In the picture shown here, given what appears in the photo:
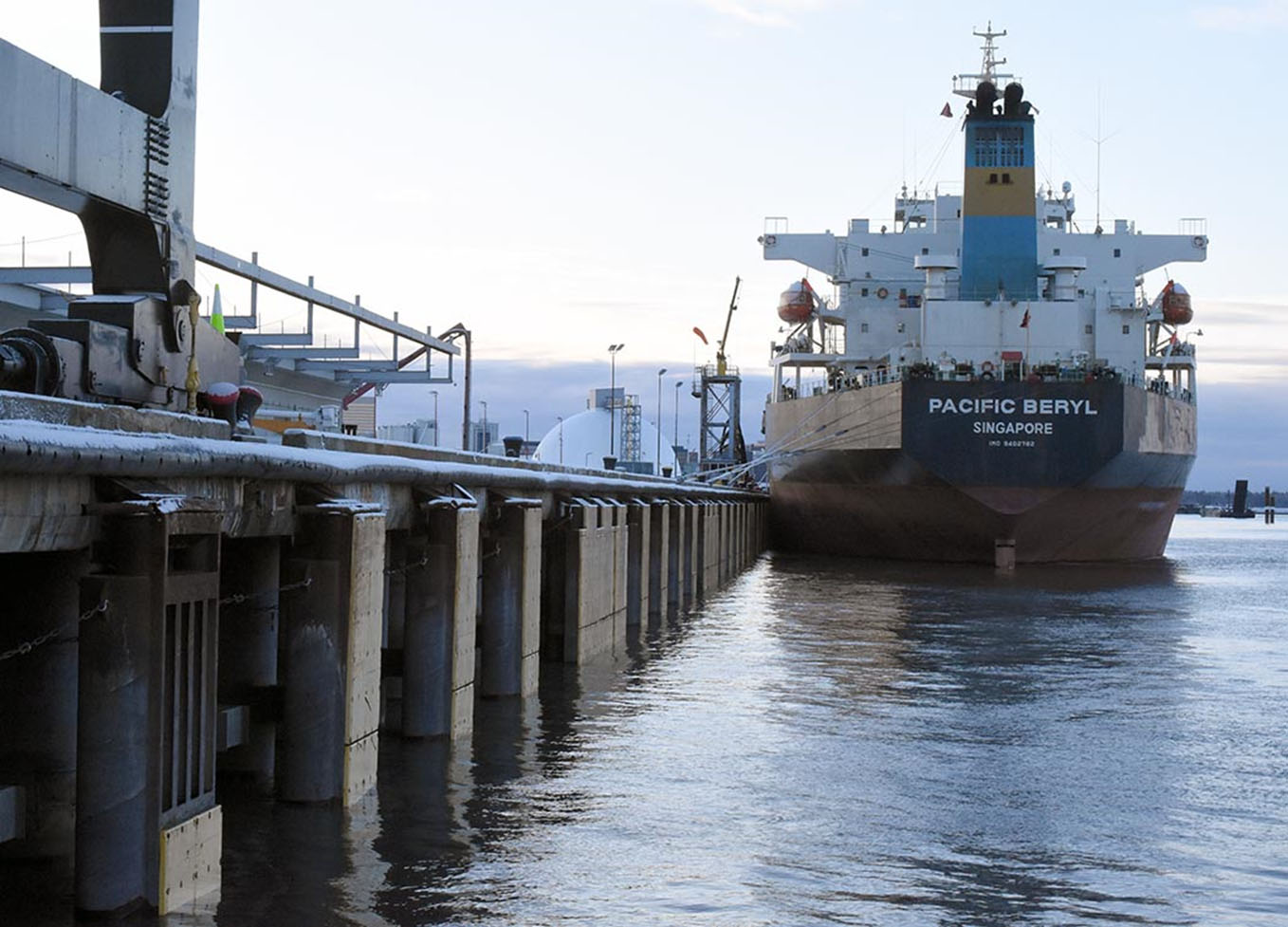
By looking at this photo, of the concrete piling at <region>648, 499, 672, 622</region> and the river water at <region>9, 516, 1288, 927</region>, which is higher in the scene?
the concrete piling at <region>648, 499, 672, 622</region>

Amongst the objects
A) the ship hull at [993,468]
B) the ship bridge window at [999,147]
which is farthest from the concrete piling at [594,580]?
the ship bridge window at [999,147]

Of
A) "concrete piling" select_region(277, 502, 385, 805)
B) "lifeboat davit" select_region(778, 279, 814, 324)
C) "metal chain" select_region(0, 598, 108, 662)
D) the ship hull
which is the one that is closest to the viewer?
"metal chain" select_region(0, 598, 108, 662)

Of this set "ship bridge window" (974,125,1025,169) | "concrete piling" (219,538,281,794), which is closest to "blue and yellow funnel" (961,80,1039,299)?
"ship bridge window" (974,125,1025,169)

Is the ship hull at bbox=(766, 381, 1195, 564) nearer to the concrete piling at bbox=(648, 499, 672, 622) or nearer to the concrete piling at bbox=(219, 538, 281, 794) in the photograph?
the concrete piling at bbox=(648, 499, 672, 622)

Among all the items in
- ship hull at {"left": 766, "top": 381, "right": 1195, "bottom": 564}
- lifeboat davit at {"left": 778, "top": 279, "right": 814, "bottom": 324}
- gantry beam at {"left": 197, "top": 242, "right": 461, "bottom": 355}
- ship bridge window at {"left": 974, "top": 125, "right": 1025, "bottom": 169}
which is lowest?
ship hull at {"left": 766, "top": 381, "right": 1195, "bottom": 564}

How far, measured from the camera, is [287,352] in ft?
120

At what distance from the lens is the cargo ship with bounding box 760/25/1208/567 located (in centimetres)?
4031

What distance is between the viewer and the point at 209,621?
295 inches

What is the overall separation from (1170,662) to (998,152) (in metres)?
28.4

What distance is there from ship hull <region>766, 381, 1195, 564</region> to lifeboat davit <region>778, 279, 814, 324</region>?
586 cm

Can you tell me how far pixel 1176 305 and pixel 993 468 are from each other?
51.9 feet

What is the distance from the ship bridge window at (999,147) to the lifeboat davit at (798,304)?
7.73m

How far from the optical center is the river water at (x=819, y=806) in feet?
26.9

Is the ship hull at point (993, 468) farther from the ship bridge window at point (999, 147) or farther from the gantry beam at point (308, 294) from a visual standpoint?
the gantry beam at point (308, 294)
